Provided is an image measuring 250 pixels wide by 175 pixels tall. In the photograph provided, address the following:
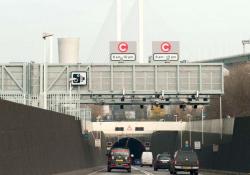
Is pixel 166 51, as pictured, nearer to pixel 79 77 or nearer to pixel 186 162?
pixel 79 77

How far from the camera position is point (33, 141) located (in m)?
30.2

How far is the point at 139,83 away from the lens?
6388 centimetres

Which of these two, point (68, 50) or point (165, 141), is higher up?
point (68, 50)

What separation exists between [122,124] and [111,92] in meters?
80.0

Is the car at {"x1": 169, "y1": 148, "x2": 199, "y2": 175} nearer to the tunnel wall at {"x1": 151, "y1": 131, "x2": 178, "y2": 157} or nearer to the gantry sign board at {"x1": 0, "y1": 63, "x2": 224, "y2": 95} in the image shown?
the gantry sign board at {"x1": 0, "y1": 63, "x2": 224, "y2": 95}

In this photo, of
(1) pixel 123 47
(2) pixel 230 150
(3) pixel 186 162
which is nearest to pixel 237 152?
(2) pixel 230 150

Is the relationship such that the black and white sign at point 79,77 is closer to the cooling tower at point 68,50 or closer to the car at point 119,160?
the cooling tower at point 68,50

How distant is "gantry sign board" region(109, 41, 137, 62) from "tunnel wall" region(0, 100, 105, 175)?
1703 cm

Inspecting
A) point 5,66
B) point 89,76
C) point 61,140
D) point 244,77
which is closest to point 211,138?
point 89,76

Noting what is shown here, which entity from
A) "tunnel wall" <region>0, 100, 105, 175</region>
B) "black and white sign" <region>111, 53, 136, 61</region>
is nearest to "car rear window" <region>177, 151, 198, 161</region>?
"tunnel wall" <region>0, 100, 105, 175</region>

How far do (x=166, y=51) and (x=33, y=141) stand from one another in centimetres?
3691

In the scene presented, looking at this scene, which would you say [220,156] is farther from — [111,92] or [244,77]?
[244,77]

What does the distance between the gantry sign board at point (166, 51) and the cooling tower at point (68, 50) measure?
886cm

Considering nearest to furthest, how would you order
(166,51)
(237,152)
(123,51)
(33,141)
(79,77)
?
(33,141)
(237,152)
(79,77)
(123,51)
(166,51)
